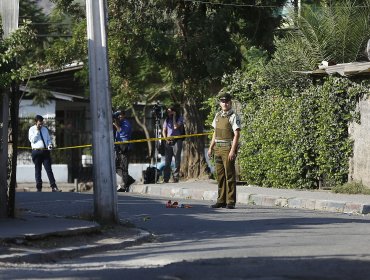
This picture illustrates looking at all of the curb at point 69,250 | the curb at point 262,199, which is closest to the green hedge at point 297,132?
the curb at point 262,199

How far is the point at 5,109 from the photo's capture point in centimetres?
1351

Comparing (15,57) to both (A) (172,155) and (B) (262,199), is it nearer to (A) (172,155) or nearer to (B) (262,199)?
(B) (262,199)

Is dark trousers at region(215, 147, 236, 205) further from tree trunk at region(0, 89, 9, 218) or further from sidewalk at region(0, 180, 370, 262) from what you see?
tree trunk at region(0, 89, 9, 218)

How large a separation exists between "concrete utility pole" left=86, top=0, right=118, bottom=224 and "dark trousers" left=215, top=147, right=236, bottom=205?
3.32 m

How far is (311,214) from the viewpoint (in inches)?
608

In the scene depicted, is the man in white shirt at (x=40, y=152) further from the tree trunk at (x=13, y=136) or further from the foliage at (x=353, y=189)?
the tree trunk at (x=13, y=136)

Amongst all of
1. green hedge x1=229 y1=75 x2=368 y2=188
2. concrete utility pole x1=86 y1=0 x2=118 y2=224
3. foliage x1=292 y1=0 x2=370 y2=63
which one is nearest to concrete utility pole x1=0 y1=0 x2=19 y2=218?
concrete utility pole x1=86 y1=0 x2=118 y2=224

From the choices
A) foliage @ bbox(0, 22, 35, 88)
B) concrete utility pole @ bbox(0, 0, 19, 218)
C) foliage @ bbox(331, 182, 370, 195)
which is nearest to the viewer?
foliage @ bbox(0, 22, 35, 88)

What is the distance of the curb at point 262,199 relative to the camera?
17172 millimetres

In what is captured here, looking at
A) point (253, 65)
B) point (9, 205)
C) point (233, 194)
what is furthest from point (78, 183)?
point (9, 205)

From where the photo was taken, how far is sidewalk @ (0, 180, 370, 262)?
11.0 metres

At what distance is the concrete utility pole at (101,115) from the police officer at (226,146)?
10.7 feet

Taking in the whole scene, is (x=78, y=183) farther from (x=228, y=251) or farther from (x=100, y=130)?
(x=228, y=251)

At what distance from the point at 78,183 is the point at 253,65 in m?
8.41
